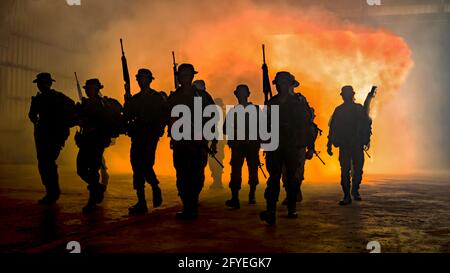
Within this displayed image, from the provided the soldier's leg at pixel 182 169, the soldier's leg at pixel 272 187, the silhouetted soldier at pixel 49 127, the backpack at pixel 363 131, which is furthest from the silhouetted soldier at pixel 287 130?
the silhouetted soldier at pixel 49 127

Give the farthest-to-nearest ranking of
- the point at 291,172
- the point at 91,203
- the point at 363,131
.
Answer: the point at 363,131, the point at 91,203, the point at 291,172

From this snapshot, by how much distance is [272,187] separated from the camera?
5.62 m

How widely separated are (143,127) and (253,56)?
14082mm

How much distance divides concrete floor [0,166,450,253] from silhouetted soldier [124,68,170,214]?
0.52 meters

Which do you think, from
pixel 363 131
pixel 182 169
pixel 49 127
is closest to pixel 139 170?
pixel 182 169

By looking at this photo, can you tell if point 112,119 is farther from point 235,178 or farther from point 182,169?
point 235,178

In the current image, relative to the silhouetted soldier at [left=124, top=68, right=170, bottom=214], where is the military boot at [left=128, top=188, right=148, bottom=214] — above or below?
below

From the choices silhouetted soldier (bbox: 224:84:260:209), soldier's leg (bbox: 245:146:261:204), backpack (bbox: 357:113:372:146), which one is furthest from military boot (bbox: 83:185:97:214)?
backpack (bbox: 357:113:372:146)

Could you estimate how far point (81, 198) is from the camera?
784 cm

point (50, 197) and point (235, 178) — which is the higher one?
point (235, 178)

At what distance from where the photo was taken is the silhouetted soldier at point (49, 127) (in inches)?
269

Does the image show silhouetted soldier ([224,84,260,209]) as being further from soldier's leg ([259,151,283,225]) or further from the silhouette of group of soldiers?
soldier's leg ([259,151,283,225])

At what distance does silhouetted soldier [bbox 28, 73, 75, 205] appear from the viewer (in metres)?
6.83
